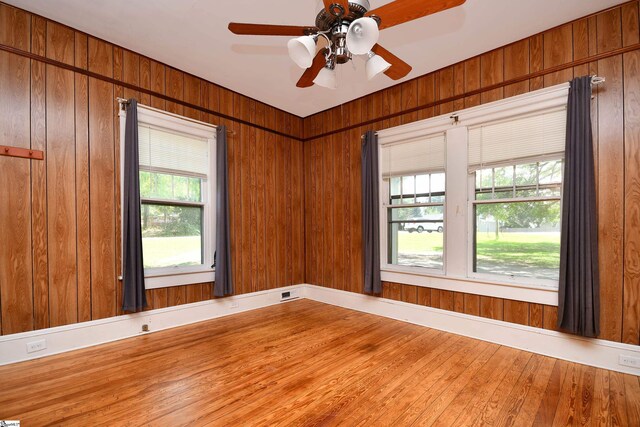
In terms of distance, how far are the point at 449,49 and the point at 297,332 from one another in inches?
141

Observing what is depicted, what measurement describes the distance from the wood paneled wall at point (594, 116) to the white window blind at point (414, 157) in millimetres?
315

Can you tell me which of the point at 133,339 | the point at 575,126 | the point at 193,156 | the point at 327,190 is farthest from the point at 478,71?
the point at 133,339

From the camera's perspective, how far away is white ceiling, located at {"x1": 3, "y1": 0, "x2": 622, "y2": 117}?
8.21 ft

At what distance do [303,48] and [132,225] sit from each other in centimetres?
256

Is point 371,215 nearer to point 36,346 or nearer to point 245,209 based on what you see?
point 245,209

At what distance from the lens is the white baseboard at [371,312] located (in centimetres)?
249

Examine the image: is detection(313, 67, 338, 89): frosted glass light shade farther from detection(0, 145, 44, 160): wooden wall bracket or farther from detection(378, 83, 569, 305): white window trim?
detection(0, 145, 44, 160): wooden wall bracket

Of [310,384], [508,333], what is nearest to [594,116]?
[508,333]

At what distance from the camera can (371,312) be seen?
13.4 feet

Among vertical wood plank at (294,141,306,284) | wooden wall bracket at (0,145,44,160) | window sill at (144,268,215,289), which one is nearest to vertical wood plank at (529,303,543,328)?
vertical wood plank at (294,141,306,284)

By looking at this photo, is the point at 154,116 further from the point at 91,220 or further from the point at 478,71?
the point at 478,71

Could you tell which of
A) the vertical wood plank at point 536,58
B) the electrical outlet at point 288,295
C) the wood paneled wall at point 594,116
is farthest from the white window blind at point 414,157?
the electrical outlet at point 288,295

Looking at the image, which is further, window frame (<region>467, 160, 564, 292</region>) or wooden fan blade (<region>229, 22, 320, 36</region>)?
window frame (<region>467, 160, 564, 292</region>)

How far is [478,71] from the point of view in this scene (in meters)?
3.23
